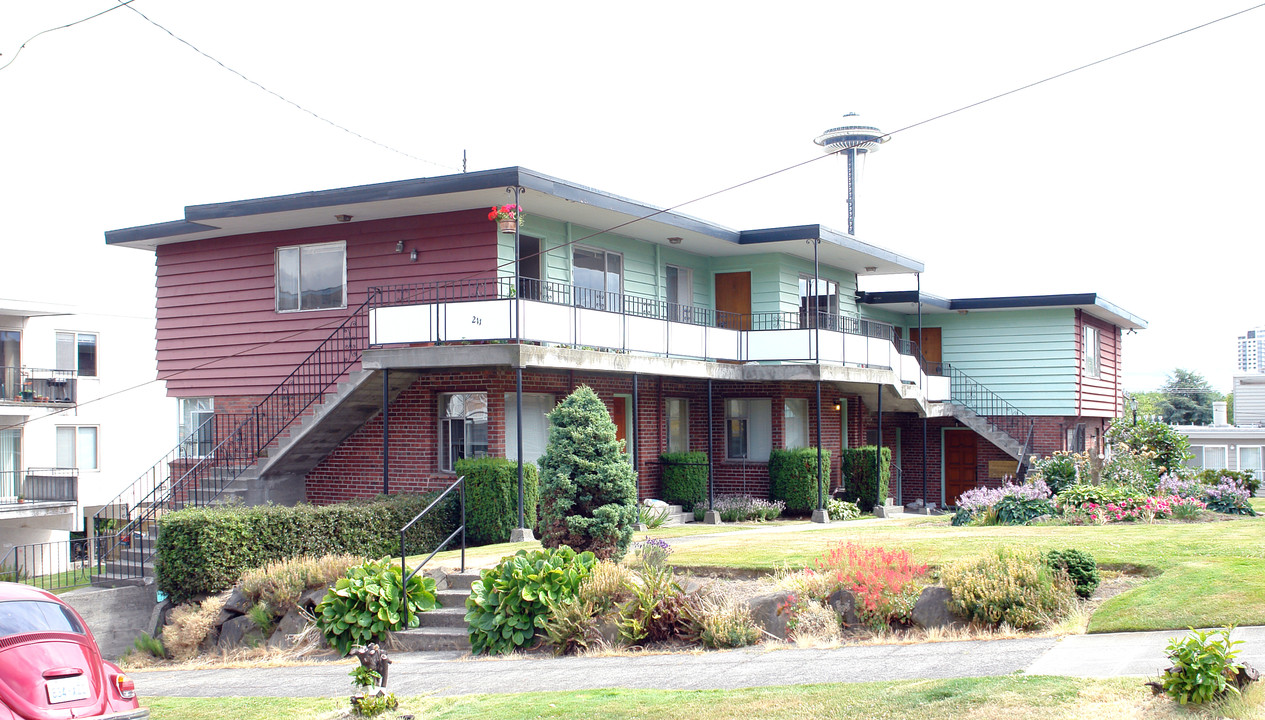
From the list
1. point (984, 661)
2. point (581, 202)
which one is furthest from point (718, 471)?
point (984, 661)

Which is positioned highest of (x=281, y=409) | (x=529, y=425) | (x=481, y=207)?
(x=481, y=207)

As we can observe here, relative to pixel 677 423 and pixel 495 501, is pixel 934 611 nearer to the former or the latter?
pixel 495 501

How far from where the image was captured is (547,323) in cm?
1819

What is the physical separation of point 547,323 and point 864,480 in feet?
34.7

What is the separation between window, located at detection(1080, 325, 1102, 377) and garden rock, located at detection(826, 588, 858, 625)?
23917 mm

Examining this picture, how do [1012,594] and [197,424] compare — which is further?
[197,424]

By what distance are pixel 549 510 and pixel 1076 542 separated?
263 inches

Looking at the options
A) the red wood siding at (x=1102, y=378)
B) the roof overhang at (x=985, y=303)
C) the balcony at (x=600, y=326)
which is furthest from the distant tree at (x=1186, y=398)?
the balcony at (x=600, y=326)

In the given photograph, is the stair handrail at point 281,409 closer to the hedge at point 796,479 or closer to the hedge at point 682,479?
the hedge at point 682,479

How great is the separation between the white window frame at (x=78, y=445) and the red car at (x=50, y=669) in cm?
3168

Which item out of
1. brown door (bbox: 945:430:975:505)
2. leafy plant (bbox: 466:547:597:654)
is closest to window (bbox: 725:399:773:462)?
brown door (bbox: 945:430:975:505)

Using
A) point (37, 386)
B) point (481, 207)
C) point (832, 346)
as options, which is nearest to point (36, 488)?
point (37, 386)

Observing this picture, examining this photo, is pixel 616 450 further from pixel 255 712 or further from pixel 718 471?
pixel 718 471

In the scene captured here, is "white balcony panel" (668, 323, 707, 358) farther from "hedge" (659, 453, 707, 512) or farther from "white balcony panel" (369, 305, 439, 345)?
"white balcony panel" (369, 305, 439, 345)
